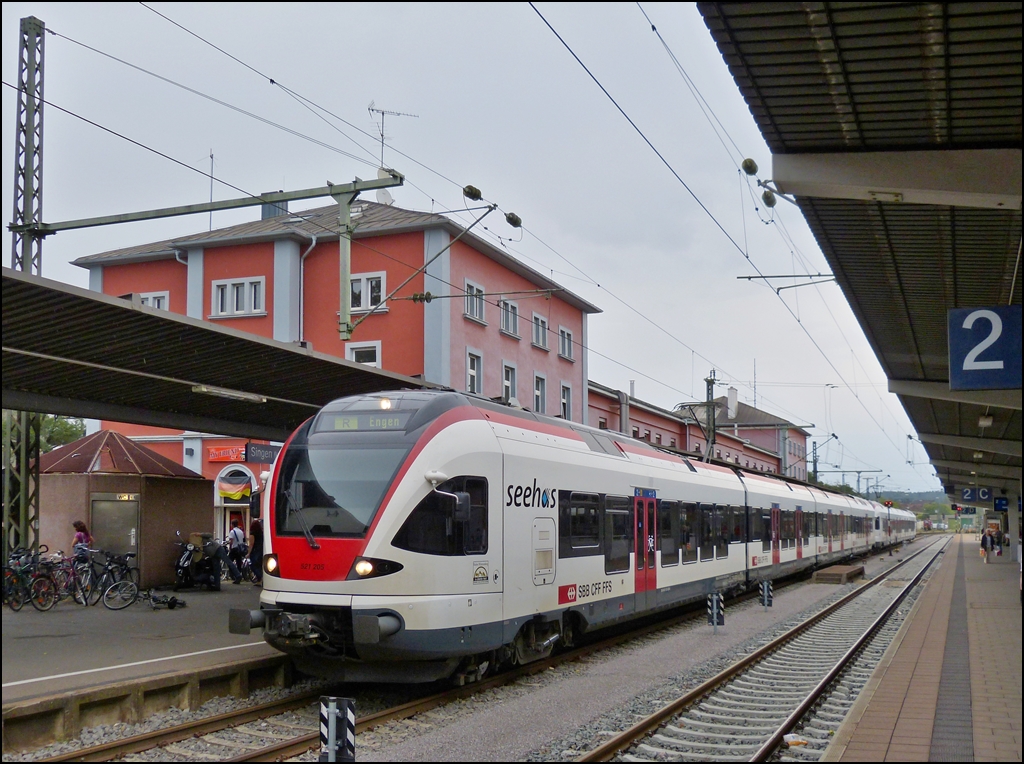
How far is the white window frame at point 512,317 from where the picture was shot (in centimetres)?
3164

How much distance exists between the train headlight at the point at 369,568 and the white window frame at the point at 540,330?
2429 centimetres

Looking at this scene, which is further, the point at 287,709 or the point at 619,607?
the point at 619,607

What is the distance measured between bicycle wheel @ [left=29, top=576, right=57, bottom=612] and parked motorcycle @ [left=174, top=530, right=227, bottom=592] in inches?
114

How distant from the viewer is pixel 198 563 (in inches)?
750

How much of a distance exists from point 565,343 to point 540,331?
6.67 feet

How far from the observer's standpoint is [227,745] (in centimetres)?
859

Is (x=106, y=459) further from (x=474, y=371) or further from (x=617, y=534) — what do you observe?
(x=474, y=371)

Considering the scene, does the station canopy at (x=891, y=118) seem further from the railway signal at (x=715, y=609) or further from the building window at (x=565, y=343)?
the building window at (x=565, y=343)

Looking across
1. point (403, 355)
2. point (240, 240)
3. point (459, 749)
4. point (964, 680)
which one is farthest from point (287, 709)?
point (240, 240)

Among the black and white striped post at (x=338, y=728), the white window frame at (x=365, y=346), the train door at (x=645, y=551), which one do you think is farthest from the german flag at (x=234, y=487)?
the black and white striped post at (x=338, y=728)

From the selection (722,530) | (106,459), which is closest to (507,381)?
(722,530)

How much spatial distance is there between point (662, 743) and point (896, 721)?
202cm

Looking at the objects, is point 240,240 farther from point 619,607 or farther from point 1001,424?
point 1001,424

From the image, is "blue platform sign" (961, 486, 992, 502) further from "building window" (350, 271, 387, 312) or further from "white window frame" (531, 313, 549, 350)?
"building window" (350, 271, 387, 312)
